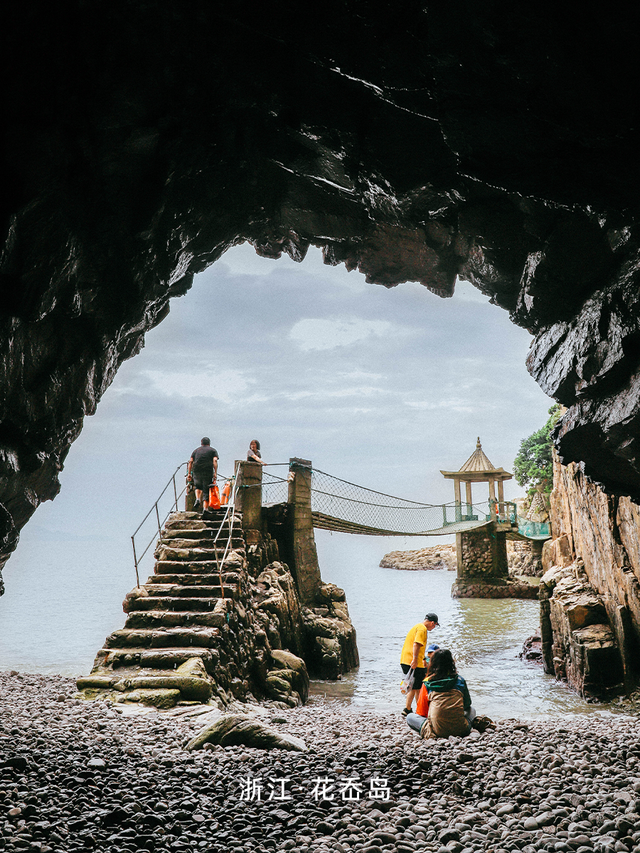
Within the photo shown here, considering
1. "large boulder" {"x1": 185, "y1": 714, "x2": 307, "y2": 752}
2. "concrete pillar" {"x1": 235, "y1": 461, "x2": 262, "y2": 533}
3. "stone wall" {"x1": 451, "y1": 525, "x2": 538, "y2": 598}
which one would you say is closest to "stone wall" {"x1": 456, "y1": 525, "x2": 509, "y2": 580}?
"stone wall" {"x1": 451, "y1": 525, "x2": 538, "y2": 598}

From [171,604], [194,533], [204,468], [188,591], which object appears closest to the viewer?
[171,604]

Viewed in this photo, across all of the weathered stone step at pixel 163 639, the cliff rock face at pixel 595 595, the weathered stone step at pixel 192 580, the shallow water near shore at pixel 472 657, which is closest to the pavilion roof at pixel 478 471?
the shallow water near shore at pixel 472 657

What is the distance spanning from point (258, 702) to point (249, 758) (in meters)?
3.47

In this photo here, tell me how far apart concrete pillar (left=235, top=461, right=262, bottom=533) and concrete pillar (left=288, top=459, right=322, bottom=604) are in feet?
4.48

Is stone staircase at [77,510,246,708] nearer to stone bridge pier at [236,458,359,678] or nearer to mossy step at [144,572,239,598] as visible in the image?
mossy step at [144,572,239,598]

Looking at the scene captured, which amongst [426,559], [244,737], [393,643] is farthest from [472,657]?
[426,559]

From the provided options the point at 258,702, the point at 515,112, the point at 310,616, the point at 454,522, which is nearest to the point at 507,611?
the point at 454,522

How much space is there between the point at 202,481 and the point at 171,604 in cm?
251

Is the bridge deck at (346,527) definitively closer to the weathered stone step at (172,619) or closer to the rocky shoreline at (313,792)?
the weathered stone step at (172,619)

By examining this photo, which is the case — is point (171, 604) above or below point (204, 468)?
below

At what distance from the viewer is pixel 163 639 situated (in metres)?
6.09

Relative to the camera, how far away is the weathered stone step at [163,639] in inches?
239

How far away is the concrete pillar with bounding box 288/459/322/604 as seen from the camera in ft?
35.3

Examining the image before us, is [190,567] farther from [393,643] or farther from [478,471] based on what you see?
Answer: [478,471]
